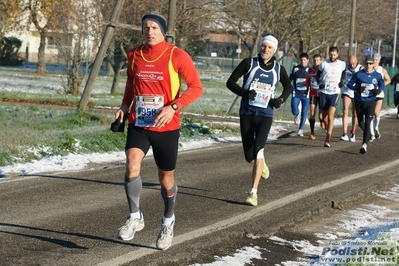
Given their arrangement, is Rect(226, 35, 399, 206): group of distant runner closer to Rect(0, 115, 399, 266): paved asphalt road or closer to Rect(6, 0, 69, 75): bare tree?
Rect(0, 115, 399, 266): paved asphalt road

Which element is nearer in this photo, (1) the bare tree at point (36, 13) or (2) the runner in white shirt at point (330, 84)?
(2) the runner in white shirt at point (330, 84)

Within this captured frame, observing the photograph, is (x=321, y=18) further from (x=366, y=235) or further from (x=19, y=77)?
(x=366, y=235)

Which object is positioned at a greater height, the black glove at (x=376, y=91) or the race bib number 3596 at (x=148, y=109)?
the black glove at (x=376, y=91)

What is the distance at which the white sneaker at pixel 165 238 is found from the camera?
684cm

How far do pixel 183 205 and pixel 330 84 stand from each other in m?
8.72

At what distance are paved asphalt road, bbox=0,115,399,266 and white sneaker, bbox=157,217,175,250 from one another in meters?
0.08

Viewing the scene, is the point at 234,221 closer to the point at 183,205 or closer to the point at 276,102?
the point at 183,205

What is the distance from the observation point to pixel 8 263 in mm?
6230

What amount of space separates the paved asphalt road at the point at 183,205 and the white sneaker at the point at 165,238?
0.08 metres

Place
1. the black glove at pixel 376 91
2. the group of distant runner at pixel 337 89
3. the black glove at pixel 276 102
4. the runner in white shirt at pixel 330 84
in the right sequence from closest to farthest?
the black glove at pixel 276 102
the black glove at pixel 376 91
the group of distant runner at pixel 337 89
the runner in white shirt at pixel 330 84

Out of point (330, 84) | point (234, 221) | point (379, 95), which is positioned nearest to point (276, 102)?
point (234, 221)

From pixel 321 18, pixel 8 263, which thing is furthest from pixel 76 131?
pixel 321 18

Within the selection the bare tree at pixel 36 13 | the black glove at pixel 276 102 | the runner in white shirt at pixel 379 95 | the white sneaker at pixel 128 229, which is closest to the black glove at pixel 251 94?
the black glove at pixel 276 102

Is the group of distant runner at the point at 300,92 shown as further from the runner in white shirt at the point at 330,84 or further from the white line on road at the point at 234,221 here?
the white line on road at the point at 234,221
